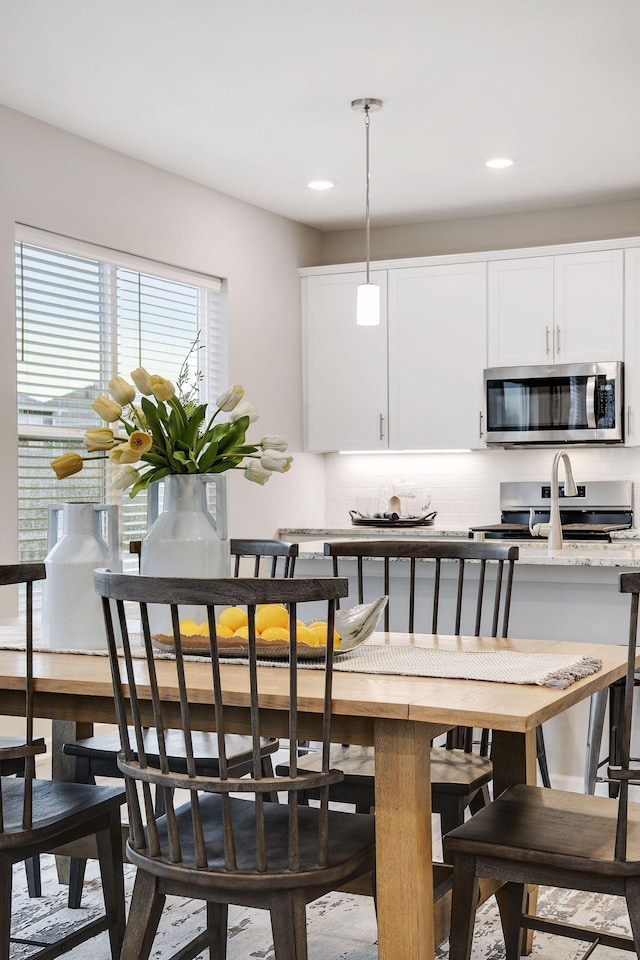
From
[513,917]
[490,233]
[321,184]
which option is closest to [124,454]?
[513,917]

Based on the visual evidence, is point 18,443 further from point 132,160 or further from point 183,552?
point 183,552

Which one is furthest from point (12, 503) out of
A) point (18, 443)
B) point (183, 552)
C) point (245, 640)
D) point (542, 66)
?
point (542, 66)

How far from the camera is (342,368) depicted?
241 inches

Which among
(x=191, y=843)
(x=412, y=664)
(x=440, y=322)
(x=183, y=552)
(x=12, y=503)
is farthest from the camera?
(x=440, y=322)

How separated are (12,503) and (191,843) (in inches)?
102

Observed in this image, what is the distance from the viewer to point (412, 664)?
2.01m

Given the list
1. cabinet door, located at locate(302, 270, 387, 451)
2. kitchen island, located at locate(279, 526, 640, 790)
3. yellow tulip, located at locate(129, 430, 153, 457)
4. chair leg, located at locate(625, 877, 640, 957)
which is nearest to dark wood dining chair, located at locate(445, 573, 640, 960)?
chair leg, located at locate(625, 877, 640, 957)

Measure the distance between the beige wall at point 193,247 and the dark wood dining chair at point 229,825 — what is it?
99.1 inches

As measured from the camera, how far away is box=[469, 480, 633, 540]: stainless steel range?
545cm

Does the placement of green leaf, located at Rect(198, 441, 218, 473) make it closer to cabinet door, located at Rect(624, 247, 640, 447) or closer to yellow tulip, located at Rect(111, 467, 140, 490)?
yellow tulip, located at Rect(111, 467, 140, 490)

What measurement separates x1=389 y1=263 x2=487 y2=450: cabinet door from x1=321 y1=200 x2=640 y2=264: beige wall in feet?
1.12

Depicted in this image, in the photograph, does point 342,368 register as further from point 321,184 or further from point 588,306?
point 588,306

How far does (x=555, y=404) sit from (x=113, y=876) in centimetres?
398

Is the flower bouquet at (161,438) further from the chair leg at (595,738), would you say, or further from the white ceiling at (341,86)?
the white ceiling at (341,86)
